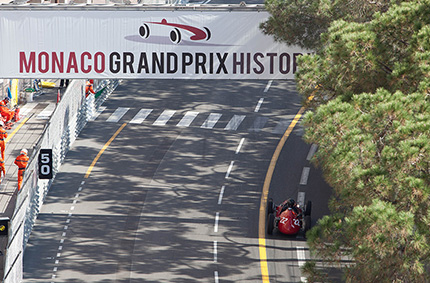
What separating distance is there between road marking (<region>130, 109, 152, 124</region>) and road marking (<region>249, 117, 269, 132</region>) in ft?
16.5

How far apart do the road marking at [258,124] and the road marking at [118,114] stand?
6113mm

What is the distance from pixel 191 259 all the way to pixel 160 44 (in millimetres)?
7005

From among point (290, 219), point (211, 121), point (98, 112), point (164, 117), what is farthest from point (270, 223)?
point (98, 112)

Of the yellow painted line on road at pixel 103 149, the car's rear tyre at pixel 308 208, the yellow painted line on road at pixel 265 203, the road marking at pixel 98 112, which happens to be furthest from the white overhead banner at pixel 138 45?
the road marking at pixel 98 112

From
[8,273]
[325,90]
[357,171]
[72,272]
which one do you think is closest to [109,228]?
[72,272]

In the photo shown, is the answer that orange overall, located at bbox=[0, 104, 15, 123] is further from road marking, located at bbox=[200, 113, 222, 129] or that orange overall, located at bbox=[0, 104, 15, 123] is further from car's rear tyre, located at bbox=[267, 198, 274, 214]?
car's rear tyre, located at bbox=[267, 198, 274, 214]

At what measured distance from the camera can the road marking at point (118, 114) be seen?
40.1 meters

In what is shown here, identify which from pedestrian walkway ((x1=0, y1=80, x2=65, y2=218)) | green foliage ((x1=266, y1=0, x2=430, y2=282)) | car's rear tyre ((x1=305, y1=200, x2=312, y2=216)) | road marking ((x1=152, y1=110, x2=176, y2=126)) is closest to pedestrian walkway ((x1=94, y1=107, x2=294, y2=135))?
road marking ((x1=152, y1=110, x2=176, y2=126))

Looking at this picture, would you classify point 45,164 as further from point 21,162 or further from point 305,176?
point 305,176

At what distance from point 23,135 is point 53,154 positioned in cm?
532

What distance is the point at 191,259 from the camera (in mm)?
27750

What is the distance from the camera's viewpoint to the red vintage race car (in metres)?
Result: 28.8

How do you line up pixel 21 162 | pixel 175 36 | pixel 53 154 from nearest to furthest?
pixel 175 36 < pixel 21 162 < pixel 53 154

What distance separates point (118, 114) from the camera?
40844mm
